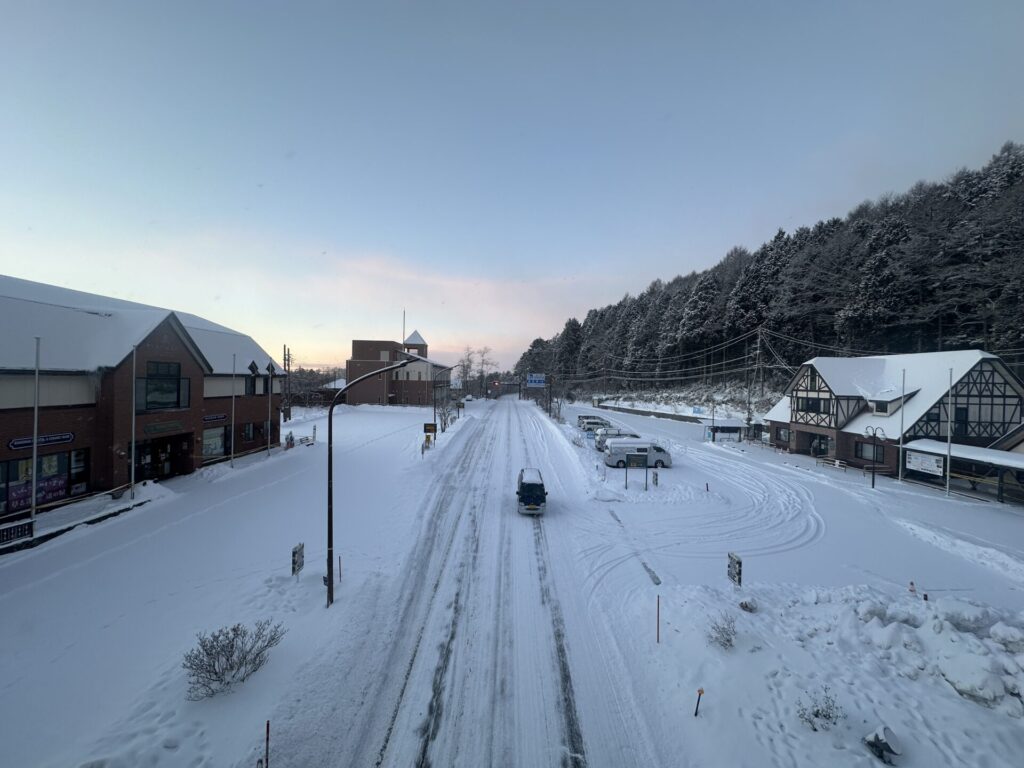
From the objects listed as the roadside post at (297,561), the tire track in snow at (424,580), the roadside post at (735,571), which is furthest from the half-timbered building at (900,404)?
the roadside post at (297,561)

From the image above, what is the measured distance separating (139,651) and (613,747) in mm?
9192

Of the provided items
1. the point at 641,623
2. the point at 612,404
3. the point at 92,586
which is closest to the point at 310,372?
the point at 612,404

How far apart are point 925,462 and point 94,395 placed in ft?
136

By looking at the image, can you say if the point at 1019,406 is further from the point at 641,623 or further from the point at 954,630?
the point at 641,623

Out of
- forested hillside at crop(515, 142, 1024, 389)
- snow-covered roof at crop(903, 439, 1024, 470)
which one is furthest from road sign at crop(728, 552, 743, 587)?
forested hillside at crop(515, 142, 1024, 389)

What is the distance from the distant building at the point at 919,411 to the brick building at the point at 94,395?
38817mm

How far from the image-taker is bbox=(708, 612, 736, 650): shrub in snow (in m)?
8.67

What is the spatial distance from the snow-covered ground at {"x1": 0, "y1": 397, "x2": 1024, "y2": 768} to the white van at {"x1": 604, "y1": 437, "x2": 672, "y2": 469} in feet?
25.9

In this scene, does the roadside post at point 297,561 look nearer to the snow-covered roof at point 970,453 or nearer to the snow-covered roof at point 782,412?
the snow-covered roof at point 970,453

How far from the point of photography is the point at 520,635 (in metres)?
9.30

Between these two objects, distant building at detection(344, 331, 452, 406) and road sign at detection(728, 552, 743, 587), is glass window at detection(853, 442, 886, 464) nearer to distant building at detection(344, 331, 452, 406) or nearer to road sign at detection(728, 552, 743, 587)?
road sign at detection(728, 552, 743, 587)

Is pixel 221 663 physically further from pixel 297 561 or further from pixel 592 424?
pixel 592 424

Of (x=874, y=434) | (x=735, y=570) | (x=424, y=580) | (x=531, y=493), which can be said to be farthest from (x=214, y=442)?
(x=874, y=434)

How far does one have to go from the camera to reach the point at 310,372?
121 meters
